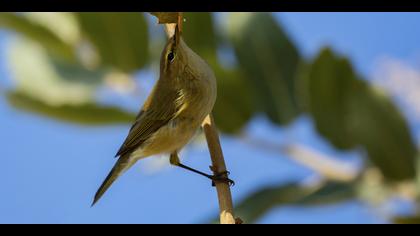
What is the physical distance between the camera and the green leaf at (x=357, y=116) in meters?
2.49

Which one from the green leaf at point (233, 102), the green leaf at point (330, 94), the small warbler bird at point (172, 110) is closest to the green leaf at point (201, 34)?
the green leaf at point (233, 102)

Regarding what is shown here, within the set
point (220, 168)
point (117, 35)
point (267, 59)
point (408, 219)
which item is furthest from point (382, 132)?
point (117, 35)

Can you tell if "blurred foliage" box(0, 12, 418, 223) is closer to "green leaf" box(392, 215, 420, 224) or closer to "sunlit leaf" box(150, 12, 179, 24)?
"green leaf" box(392, 215, 420, 224)

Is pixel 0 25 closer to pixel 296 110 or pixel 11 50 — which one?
pixel 11 50

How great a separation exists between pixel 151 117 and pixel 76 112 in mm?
308

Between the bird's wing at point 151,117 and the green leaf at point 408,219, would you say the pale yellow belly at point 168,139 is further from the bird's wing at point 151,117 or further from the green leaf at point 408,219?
the green leaf at point 408,219

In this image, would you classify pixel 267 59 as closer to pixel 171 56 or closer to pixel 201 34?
pixel 201 34

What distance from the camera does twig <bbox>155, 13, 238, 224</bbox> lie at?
55.0 inches

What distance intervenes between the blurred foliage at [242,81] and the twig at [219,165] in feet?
1.90

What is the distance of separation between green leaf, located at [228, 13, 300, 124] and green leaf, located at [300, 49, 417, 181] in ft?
0.67

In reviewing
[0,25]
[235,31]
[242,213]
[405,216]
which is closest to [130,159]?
[242,213]

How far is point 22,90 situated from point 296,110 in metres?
1.18

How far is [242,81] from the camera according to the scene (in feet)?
8.95
